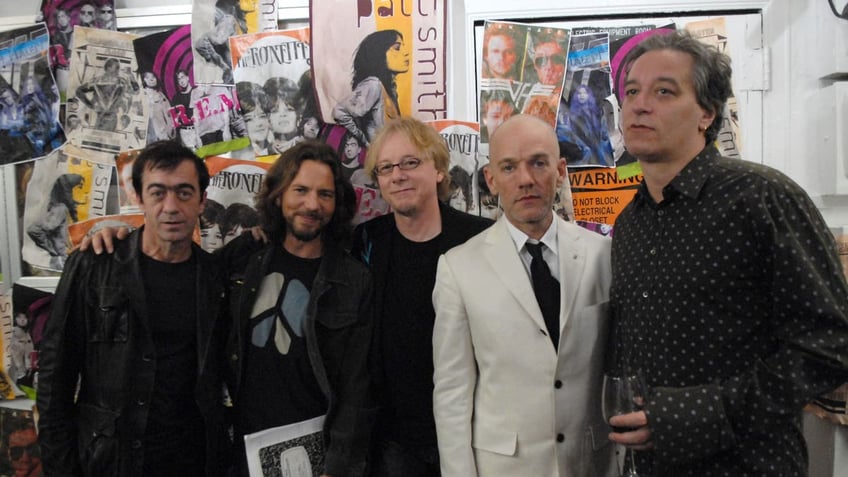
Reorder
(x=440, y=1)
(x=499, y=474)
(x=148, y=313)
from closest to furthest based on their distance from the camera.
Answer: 1. (x=499, y=474)
2. (x=148, y=313)
3. (x=440, y=1)

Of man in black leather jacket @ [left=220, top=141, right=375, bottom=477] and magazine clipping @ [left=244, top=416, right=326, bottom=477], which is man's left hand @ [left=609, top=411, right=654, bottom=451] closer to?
man in black leather jacket @ [left=220, top=141, right=375, bottom=477]

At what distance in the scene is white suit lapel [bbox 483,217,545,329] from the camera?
4.54 feet

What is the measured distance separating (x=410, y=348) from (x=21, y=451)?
5.65 feet

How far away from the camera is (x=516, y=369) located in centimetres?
137

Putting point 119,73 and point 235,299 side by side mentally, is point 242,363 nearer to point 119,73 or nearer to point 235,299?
point 235,299

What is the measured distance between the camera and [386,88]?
6.51 ft

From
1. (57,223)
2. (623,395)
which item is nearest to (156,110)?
(57,223)

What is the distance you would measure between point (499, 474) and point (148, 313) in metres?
1.09

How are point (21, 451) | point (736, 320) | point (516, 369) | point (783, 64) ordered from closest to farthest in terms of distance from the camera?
point (736, 320)
point (516, 369)
point (783, 64)
point (21, 451)

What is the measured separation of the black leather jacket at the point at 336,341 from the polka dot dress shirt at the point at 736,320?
2.61 ft

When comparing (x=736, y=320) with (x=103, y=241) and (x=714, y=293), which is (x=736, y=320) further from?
(x=103, y=241)

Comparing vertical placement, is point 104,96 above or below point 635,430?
above

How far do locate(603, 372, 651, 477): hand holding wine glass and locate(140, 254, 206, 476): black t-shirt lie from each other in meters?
1.19

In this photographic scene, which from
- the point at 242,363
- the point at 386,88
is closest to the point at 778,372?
the point at 242,363
